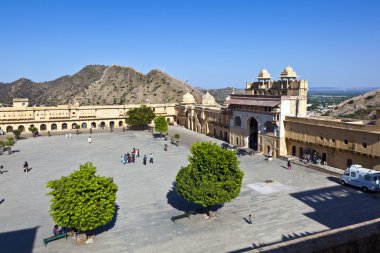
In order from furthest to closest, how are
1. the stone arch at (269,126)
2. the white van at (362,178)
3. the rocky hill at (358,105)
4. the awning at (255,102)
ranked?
the rocky hill at (358,105)
the stone arch at (269,126)
the awning at (255,102)
the white van at (362,178)

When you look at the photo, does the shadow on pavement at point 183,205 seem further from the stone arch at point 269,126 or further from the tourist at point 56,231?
the stone arch at point 269,126

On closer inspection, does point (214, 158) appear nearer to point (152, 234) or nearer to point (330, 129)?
point (152, 234)

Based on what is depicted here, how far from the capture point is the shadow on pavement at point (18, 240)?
677 inches

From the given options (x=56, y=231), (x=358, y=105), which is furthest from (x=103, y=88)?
(x=56, y=231)

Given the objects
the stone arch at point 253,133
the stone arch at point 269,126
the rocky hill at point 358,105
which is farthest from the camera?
the rocky hill at point 358,105

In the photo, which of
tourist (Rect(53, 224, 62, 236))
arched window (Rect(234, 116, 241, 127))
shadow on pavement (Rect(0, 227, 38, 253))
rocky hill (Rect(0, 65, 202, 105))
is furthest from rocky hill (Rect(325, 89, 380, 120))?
shadow on pavement (Rect(0, 227, 38, 253))

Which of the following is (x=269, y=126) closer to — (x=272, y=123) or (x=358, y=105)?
(x=272, y=123)

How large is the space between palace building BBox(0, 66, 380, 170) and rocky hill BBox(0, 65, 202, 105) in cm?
5536

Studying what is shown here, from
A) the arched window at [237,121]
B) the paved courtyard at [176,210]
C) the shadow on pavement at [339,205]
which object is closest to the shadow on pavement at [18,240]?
the paved courtyard at [176,210]

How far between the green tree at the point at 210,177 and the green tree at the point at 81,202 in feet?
16.8

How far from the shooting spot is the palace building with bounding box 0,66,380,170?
30594 mm

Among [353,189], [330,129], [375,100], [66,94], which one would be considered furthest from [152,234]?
[66,94]

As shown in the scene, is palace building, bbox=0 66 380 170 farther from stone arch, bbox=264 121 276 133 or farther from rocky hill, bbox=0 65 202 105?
rocky hill, bbox=0 65 202 105

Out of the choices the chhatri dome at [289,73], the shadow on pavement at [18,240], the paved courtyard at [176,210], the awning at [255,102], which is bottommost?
the shadow on pavement at [18,240]
